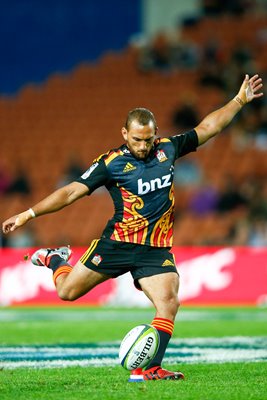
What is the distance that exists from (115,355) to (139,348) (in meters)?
2.59

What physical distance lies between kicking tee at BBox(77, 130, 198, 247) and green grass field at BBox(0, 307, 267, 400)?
113 centimetres

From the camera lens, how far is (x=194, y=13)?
27078 millimetres

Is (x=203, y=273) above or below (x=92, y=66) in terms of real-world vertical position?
below

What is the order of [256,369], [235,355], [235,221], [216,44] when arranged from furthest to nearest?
[216,44]
[235,221]
[235,355]
[256,369]

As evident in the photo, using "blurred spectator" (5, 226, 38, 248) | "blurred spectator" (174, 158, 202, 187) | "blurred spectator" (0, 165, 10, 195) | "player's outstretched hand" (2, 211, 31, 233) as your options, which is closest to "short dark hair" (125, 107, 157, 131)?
"player's outstretched hand" (2, 211, 31, 233)

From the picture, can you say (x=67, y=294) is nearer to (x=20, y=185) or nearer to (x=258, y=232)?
(x=258, y=232)

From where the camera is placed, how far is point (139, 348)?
6688 mm

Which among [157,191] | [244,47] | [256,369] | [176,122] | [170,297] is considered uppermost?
[244,47]

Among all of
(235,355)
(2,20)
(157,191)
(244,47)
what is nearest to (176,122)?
(244,47)

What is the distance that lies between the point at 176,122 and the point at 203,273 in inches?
243

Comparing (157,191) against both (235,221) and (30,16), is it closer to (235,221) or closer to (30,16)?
(235,221)

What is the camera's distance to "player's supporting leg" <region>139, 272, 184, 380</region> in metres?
6.98

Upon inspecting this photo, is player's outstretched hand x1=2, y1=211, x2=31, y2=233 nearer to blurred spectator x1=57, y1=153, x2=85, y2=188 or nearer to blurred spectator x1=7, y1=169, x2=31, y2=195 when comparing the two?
blurred spectator x1=57, y1=153, x2=85, y2=188

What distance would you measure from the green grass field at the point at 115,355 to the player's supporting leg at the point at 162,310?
201mm
